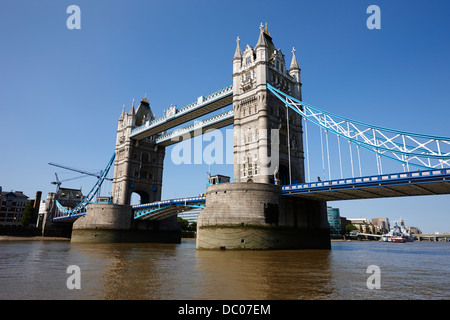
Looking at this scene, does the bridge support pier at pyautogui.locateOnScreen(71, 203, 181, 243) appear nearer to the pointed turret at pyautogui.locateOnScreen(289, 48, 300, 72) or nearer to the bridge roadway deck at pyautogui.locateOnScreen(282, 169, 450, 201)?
the bridge roadway deck at pyautogui.locateOnScreen(282, 169, 450, 201)

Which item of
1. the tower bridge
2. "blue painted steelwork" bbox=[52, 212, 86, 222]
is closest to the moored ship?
the tower bridge

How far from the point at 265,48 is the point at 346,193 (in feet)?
74.2

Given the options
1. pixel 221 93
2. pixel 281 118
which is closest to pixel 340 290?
pixel 281 118

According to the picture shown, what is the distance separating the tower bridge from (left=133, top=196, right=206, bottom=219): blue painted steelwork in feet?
0.65

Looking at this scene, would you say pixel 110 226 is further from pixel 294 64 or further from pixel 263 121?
pixel 294 64

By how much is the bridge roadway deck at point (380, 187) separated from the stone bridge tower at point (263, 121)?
4.75 m

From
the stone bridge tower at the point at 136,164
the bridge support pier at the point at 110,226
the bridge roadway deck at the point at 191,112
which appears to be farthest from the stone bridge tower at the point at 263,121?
the stone bridge tower at the point at 136,164

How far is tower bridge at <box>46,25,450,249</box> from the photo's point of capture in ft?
98.7

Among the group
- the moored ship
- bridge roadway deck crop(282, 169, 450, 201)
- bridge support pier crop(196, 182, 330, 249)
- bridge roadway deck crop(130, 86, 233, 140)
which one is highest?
bridge roadway deck crop(130, 86, 233, 140)

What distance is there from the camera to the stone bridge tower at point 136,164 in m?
62.1

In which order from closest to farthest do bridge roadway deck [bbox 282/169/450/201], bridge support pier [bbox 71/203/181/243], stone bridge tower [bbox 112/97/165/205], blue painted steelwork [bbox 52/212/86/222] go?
bridge roadway deck [bbox 282/169/450/201]
bridge support pier [bbox 71/203/181/243]
stone bridge tower [bbox 112/97/165/205]
blue painted steelwork [bbox 52/212/86/222]

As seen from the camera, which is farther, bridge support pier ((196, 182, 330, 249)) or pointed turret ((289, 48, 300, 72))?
pointed turret ((289, 48, 300, 72))

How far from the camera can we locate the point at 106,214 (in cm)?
5303
